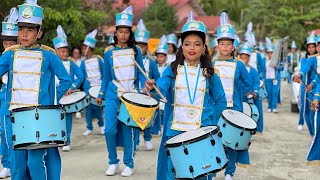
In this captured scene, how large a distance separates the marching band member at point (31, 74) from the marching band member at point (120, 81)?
6.66 ft

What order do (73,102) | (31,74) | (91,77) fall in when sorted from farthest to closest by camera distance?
(91,77), (73,102), (31,74)

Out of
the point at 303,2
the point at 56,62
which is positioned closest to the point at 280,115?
the point at 56,62

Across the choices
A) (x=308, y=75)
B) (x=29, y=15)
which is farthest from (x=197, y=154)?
(x=308, y=75)

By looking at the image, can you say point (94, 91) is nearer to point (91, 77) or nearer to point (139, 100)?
point (91, 77)

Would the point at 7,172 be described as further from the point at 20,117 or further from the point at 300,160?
the point at 300,160

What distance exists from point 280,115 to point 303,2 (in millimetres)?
31867

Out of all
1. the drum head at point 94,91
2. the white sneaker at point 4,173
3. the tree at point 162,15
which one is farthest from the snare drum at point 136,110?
the tree at point 162,15

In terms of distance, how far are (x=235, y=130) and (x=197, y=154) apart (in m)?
2.28

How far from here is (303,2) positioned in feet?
154

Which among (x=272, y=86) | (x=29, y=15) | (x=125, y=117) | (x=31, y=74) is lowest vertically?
(x=272, y=86)

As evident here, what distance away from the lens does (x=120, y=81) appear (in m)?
8.03

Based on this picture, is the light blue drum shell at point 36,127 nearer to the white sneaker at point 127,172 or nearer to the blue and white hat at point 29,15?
the blue and white hat at point 29,15

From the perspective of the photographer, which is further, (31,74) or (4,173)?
(4,173)

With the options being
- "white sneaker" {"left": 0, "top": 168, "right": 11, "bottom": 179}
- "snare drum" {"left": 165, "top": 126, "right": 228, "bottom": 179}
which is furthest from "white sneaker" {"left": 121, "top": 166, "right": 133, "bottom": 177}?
"snare drum" {"left": 165, "top": 126, "right": 228, "bottom": 179}
